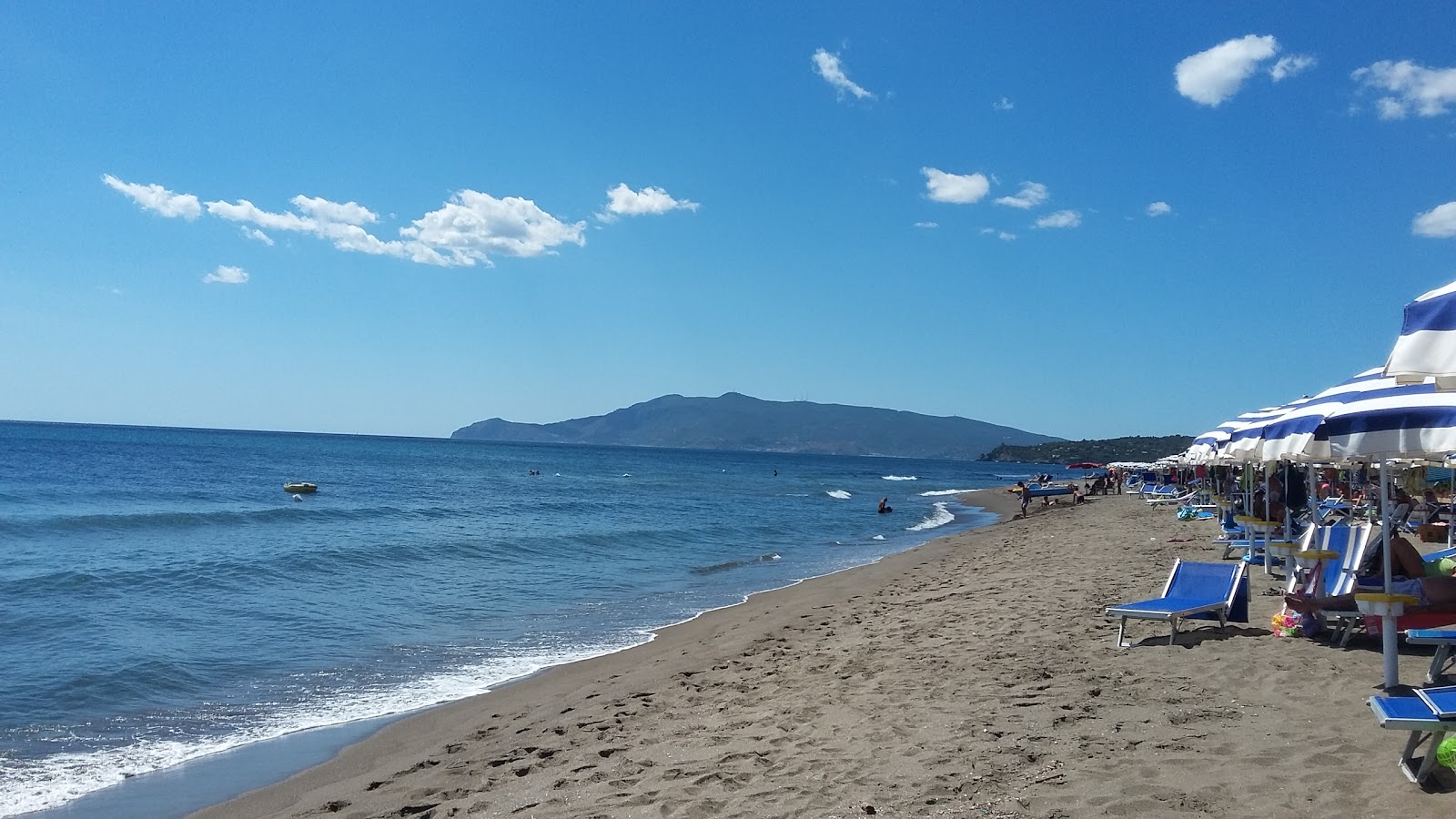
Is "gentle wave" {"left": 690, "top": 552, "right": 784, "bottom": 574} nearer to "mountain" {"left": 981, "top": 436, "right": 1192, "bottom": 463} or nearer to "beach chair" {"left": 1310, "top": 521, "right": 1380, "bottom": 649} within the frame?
"beach chair" {"left": 1310, "top": 521, "right": 1380, "bottom": 649}

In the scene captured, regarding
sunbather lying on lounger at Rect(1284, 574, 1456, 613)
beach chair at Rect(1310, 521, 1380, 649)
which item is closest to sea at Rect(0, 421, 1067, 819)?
beach chair at Rect(1310, 521, 1380, 649)

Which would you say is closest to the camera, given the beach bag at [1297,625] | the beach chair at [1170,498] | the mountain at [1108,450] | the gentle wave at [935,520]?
the beach bag at [1297,625]

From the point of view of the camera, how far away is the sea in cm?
792

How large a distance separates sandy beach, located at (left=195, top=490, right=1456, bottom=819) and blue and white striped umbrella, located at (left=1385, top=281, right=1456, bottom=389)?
1920 mm

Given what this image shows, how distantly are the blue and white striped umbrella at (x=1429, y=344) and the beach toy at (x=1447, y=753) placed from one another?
1.79m

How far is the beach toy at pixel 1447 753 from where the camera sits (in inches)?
160

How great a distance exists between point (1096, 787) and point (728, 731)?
258cm

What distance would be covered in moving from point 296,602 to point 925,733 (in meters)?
12.0

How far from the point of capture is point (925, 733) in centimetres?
555

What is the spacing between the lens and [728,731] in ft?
20.5

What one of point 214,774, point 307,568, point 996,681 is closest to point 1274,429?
point 996,681

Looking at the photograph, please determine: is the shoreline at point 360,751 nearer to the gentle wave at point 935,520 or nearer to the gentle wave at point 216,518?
the gentle wave at point 216,518

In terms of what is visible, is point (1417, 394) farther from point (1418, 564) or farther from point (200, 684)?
point (200, 684)

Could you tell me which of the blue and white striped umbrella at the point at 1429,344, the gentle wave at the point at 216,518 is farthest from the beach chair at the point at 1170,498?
the blue and white striped umbrella at the point at 1429,344
